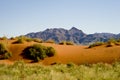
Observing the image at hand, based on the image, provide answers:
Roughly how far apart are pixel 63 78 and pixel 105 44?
2368 cm

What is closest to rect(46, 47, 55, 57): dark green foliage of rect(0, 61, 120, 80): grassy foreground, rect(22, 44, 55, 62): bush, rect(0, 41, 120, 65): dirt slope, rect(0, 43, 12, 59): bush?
rect(22, 44, 55, 62): bush

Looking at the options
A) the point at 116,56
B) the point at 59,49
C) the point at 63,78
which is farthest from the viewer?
the point at 59,49

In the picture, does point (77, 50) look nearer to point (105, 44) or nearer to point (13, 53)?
point (105, 44)

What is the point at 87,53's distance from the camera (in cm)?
3672

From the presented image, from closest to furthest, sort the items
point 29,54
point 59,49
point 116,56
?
point 116,56 → point 29,54 → point 59,49

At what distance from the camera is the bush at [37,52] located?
36031 millimetres

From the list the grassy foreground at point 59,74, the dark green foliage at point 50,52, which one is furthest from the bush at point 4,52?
the grassy foreground at point 59,74

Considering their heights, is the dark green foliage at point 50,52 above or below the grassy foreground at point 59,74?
above

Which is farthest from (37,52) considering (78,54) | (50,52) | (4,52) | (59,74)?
(59,74)

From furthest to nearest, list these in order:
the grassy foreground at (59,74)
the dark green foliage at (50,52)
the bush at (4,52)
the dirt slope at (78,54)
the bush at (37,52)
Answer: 1. the dark green foliage at (50,52)
2. the bush at (4,52)
3. the bush at (37,52)
4. the dirt slope at (78,54)
5. the grassy foreground at (59,74)

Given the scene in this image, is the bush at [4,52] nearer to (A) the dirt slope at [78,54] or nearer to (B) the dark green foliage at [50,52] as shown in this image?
(A) the dirt slope at [78,54]

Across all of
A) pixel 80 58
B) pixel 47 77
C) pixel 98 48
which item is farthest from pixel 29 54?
pixel 47 77

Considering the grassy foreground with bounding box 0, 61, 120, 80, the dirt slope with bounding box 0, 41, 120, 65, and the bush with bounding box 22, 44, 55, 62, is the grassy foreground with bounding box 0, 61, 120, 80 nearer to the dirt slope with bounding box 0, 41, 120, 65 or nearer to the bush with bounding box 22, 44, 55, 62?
the dirt slope with bounding box 0, 41, 120, 65

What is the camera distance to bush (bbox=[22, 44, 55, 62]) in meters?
36.0
